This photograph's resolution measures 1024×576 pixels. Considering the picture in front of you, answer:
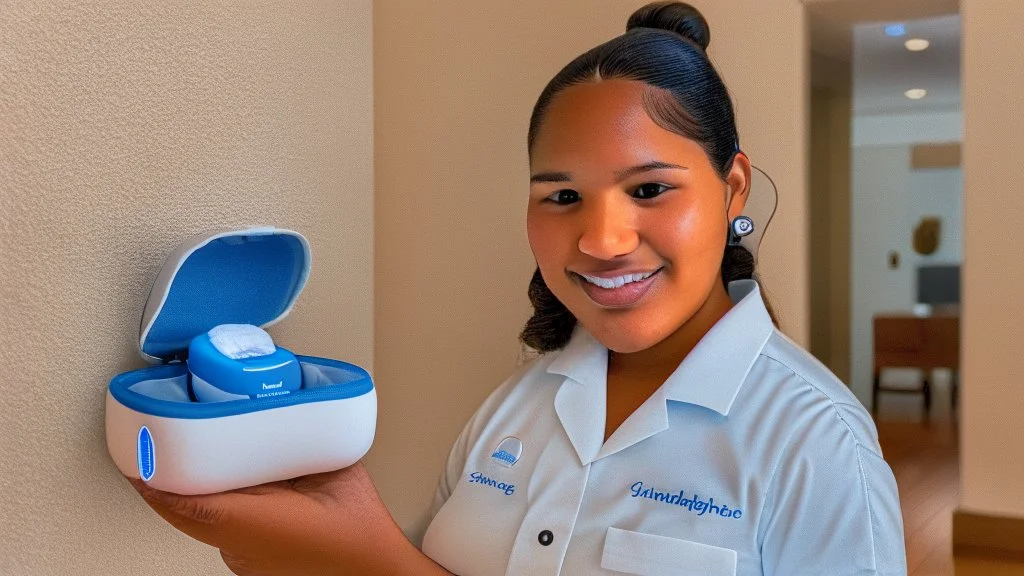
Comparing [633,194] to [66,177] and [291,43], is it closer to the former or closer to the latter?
[66,177]

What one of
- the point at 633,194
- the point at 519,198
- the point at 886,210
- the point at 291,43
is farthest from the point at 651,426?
the point at 886,210

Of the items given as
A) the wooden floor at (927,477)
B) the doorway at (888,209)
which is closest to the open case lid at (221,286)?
the wooden floor at (927,477)

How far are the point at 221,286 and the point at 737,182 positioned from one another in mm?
729

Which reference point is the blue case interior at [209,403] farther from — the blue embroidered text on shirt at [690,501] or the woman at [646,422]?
the blue embroidered text on shirt at [690,501]

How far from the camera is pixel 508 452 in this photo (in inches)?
51.3

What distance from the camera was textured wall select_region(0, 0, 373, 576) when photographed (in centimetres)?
122

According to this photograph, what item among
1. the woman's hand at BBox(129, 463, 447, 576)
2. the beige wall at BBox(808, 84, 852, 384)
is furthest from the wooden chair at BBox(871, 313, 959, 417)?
the woman's hand at BBox(129, 463, 447, 576)

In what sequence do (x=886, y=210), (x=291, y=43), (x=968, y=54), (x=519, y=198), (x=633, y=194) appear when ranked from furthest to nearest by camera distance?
(x=886, y=210), (x=968, y=54), (x=519, y=198), (x=291, y=43), (x=633, y=194)

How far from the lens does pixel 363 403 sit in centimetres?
132

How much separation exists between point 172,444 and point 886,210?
29.2 ft

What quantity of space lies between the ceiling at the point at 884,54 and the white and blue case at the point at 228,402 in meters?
2.47

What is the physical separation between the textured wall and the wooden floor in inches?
107

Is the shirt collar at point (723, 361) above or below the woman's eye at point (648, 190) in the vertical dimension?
below

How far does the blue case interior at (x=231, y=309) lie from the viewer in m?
1.27
